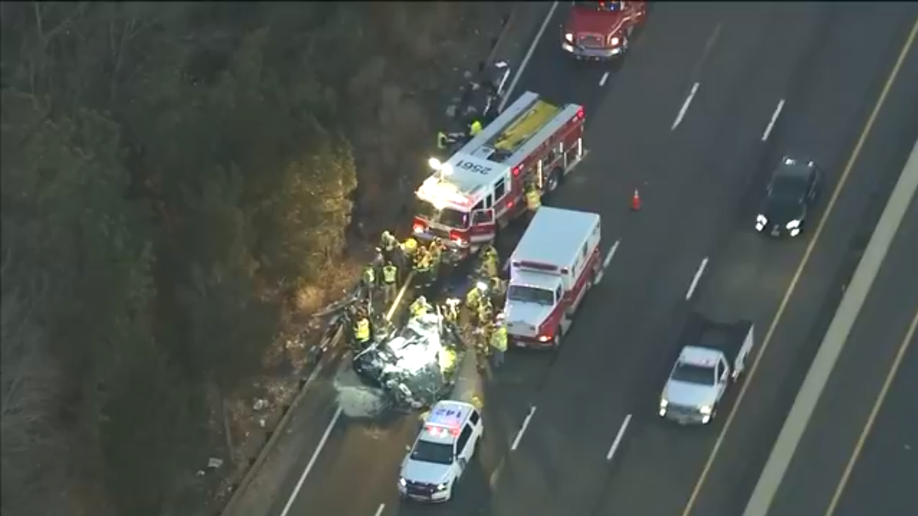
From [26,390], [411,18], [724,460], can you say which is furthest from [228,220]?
[411,18]

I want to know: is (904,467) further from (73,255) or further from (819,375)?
(73,255)

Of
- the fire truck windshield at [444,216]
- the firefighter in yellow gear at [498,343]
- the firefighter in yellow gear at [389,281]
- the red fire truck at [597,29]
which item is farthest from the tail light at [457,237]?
the red fire truck at [597,29]

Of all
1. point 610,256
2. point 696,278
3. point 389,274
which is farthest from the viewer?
point 610,256

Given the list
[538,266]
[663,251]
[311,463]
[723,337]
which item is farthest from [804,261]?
[311,463]

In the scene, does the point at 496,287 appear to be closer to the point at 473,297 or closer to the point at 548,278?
the point at 473,297

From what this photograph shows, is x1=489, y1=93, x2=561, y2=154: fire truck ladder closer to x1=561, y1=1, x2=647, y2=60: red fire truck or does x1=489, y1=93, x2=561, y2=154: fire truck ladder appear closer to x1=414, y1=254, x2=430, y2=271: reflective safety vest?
x1=561, y1=1, x2=647, y2=60: red fire truck

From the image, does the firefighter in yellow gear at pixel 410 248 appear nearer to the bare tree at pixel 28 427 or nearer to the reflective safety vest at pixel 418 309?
the reflective safety vest at pixel 418 309
